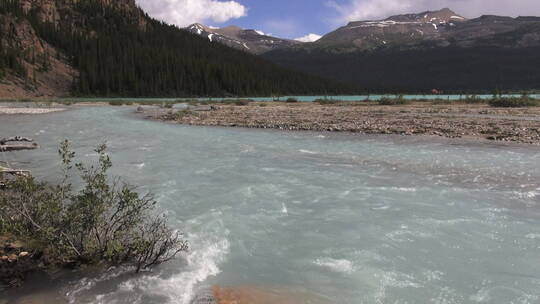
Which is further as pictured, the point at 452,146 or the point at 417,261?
the point at 452,146

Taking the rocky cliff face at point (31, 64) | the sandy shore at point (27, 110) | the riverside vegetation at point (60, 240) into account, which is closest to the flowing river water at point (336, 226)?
the riverside vegetation at point (60, 240)

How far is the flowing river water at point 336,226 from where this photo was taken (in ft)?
21.5

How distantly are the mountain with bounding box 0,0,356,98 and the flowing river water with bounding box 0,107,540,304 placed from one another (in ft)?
317

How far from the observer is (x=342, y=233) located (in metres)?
9.18

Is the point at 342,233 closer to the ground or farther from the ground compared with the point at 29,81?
closer to the ground

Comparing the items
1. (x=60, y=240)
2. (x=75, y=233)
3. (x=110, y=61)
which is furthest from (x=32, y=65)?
(x=60, y=240)

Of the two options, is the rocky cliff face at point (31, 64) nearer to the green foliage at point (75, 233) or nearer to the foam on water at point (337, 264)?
the green foliage at point (75, 233)

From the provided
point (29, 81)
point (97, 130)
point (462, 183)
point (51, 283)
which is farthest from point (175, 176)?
point (29, 81)

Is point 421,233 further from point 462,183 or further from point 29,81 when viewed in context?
point 29,81

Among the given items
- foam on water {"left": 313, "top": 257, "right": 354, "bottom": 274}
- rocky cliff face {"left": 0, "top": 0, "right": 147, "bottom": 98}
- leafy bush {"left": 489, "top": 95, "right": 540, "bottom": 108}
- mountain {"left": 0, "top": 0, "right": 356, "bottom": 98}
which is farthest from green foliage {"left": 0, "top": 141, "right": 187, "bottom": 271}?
mountain {"left": 0, "top": 0, "right": 356, "bottom": 98}

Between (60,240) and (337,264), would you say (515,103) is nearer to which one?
(337,264)

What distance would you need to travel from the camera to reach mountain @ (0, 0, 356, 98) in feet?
376

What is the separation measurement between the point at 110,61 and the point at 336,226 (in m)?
150

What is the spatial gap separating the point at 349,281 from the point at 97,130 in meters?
28.8
